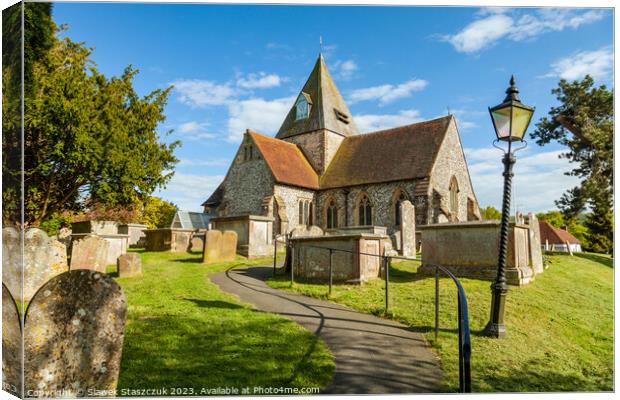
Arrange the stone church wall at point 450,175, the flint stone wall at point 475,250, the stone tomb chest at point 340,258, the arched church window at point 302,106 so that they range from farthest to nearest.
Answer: the arched church window at point 302,106
the stone church wall at point 450,175
the stone tomb chest at point 340,258
the flint stone wall at point 475,250

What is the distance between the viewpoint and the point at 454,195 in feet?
78.6

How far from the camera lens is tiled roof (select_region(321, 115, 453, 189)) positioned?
2273cm

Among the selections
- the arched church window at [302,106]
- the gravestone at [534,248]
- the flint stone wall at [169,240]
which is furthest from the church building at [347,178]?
the gravestone at [534,248]

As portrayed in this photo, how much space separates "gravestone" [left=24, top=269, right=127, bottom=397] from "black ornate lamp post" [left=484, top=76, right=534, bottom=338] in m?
4.69

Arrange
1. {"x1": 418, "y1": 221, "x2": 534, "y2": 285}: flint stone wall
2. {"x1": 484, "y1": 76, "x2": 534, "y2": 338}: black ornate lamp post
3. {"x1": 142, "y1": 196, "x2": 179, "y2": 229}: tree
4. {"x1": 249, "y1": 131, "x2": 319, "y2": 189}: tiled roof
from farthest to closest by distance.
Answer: {"x1": 142, "y1": 196, "x2": 179, "y2": 229}: tree, {"x1": 249, "y1": 131, "x2": 319, "y2": 189}: tiled roof, {"x1": 418, "y1": 221, "x2": 534, "y2": 285}: flint stone wall, {"x1": 484, "y1": 76, "x2": 534, "y2": 338}: black ornate lamp post

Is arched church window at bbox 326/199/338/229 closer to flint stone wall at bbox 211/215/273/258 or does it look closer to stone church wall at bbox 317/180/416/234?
stone church wall at bbox 317/180/416/234

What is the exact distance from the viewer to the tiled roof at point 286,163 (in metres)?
24.4

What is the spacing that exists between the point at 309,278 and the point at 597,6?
7.22 meters

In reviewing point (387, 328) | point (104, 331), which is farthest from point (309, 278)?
point (104, 331)

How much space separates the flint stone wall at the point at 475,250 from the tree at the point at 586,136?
2005 mm

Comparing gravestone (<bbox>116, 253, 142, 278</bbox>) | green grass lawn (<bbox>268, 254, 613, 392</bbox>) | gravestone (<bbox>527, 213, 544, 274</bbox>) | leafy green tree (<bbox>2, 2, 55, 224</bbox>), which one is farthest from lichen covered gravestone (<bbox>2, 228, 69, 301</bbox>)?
gravestone (<bbox>527, 213, 544, 274</bbox>)

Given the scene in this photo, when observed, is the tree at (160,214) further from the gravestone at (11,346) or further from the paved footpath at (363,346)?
the gravestone at (11,346)

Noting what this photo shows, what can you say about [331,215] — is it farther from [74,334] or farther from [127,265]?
[74,334]

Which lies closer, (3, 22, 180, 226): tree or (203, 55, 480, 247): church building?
(3, 22, 180, 226): tree
